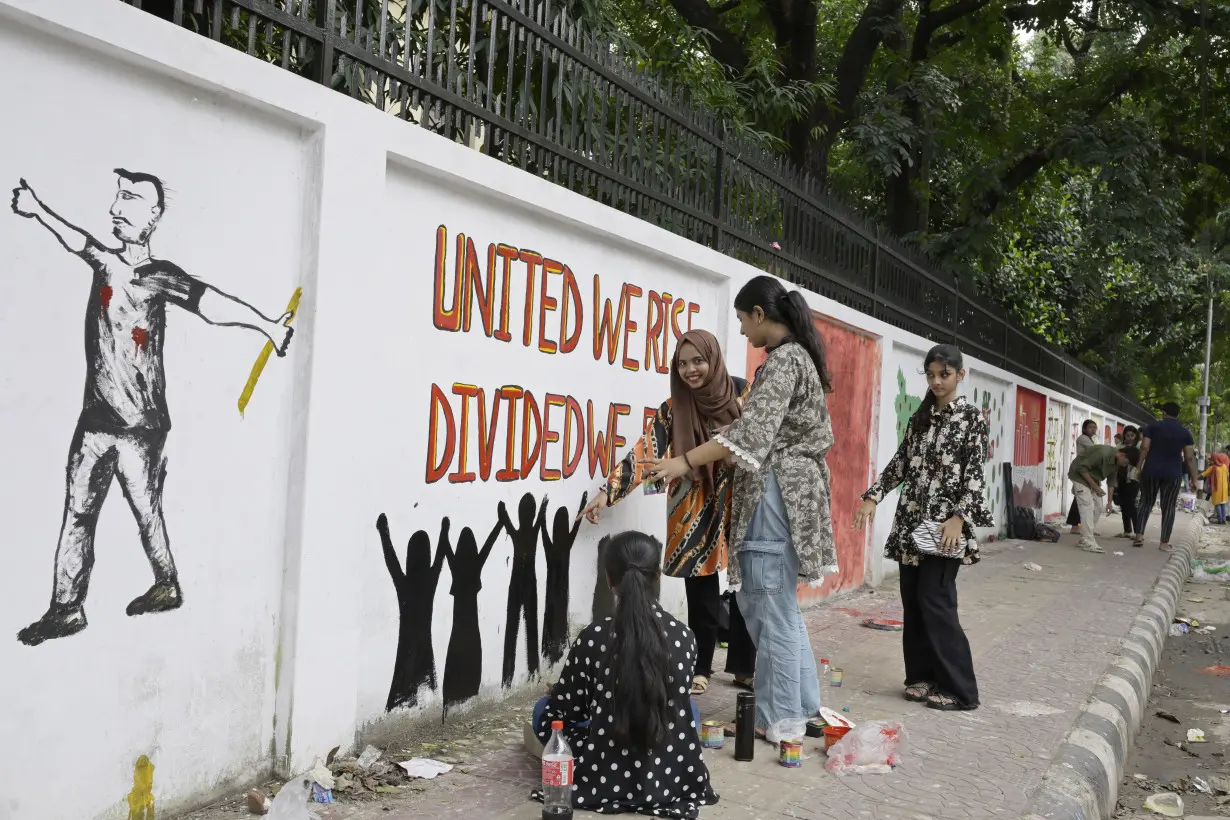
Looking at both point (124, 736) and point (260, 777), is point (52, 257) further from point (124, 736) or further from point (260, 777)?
point (260, 777)

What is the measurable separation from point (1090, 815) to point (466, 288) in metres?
3.01

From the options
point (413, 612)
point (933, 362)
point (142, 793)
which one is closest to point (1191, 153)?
point (933, 362)

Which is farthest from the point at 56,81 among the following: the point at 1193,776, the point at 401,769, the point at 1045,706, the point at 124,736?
the point at 1193,776

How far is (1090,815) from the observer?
12.6ft

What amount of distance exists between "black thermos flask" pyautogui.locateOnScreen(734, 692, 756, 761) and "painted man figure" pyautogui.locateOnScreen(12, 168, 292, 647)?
201cm

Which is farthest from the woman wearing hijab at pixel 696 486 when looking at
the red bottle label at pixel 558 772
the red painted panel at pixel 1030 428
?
the red painted panel at pixel 1030 428

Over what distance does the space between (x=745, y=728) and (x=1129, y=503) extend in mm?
13168

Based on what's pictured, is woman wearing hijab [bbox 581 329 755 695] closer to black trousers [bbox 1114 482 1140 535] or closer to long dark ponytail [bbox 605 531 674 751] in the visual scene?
long dark ponytail [bbox 605 531 674 751]

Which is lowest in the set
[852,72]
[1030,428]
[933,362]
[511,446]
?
[511,446]

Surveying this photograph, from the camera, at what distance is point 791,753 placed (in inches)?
153

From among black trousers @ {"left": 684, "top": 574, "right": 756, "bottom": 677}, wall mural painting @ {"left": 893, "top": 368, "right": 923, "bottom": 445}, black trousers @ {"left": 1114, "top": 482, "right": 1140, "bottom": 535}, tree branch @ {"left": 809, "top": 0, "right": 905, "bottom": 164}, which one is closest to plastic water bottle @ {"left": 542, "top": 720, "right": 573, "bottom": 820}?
black trousers @ {"left": 684, "top": 574, "right": 756, "bottom": 677}

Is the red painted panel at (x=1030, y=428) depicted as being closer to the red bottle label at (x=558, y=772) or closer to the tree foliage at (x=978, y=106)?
the tree foliage at (x=978, y=106)

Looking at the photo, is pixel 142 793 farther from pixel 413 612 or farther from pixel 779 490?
pixel 779 490

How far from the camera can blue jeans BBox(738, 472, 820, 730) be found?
4.10 meters
